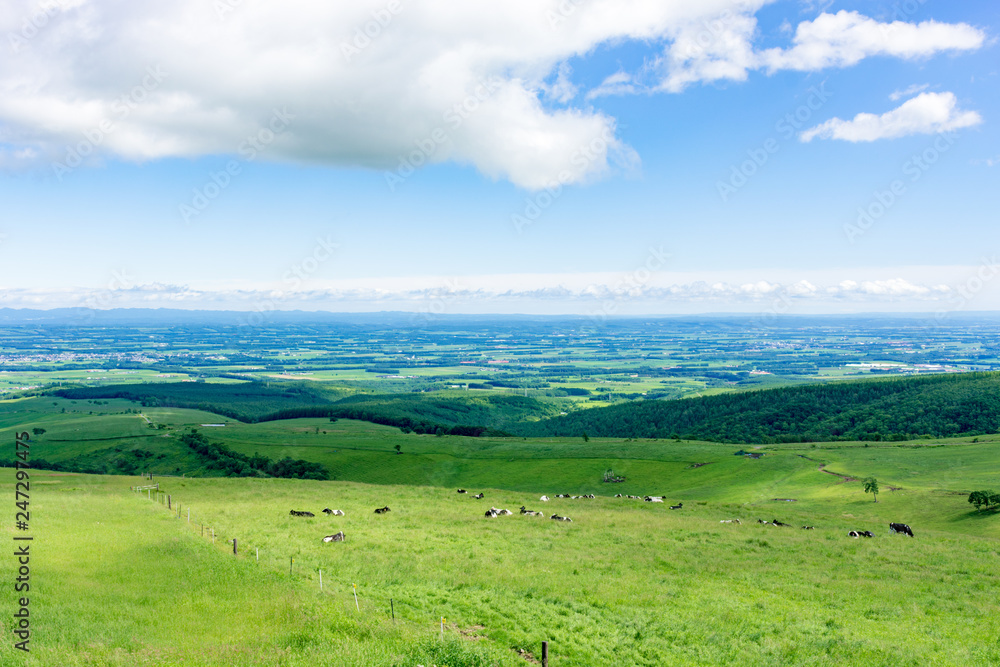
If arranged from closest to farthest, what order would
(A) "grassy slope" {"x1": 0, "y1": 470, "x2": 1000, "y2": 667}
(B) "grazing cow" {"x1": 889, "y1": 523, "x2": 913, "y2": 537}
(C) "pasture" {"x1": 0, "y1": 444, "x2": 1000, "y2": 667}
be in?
(C) "pasture" {"x1": 0, "y1": 444, "x2": 1000, "y2": 667}
(A) "grassy slope" {"x1": 0, "y1": 470, "x2": 1000, "y2": 667}
(B) "grazing cow" {"x1": 889, "y1": 523, "x2": 913, "y2": 537}

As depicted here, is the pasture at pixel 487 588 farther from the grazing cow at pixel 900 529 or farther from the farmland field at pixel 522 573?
the grazing cow at pixel 900 529

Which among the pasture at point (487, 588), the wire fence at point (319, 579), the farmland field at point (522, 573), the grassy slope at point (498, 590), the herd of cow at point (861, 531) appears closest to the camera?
the pasture at point (487, 588)

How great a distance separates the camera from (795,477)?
68.2m

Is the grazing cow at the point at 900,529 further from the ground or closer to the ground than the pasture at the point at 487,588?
closer to the ground

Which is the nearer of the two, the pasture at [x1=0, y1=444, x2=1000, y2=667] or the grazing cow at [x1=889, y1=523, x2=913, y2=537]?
the pasture at [x1=0, y1=444, x2=1000, y2=667]

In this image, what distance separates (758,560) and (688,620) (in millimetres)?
11602

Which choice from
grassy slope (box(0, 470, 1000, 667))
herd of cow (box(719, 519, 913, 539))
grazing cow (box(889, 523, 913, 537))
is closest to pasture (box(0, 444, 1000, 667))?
grassy slope (box(0, 470, 1000, 667))

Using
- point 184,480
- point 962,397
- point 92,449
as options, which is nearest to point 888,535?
point 184,480

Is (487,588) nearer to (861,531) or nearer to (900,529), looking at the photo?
(861,531)

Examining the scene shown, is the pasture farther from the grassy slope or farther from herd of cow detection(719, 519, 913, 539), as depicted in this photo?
herd of cow detection(719, 519, 913, 539)

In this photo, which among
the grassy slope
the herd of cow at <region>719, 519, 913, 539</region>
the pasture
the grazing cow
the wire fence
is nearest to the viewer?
the pasture

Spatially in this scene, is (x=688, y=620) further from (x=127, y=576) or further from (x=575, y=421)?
(x=575, y=421)

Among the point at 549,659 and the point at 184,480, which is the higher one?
the point at 549,659

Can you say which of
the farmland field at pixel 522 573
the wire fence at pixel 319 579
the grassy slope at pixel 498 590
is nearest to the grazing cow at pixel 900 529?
the farmland field at pixel 522 573
